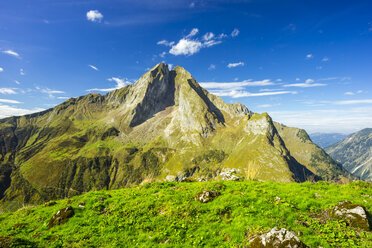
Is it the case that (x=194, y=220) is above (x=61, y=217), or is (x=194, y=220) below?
above

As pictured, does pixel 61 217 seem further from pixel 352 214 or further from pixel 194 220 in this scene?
pixel 352 214

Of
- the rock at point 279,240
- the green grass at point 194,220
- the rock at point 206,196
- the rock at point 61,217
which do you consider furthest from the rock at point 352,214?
the rock at point 61,217

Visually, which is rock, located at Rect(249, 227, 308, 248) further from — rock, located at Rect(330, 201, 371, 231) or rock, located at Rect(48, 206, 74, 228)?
rock, located at Rect(48, 206, 74, 228)

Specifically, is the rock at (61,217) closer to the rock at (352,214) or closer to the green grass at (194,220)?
the green grass at (194,220)

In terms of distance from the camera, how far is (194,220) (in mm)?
13898

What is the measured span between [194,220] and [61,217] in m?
13.1

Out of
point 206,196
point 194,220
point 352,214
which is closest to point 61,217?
point 194,220

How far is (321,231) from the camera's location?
37.1 ft

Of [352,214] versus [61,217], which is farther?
[61,217]

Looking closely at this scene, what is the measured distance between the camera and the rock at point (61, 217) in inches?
616

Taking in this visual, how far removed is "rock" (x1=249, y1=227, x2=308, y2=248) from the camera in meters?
8.46

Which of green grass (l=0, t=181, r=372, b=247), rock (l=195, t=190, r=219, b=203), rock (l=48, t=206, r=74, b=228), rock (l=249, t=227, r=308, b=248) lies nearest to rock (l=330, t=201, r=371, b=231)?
green grass (l=0, t=181, r=372, b=247)

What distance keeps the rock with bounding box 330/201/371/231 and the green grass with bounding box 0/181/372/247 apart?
0.61 m

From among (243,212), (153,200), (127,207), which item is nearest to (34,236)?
(127,207)
